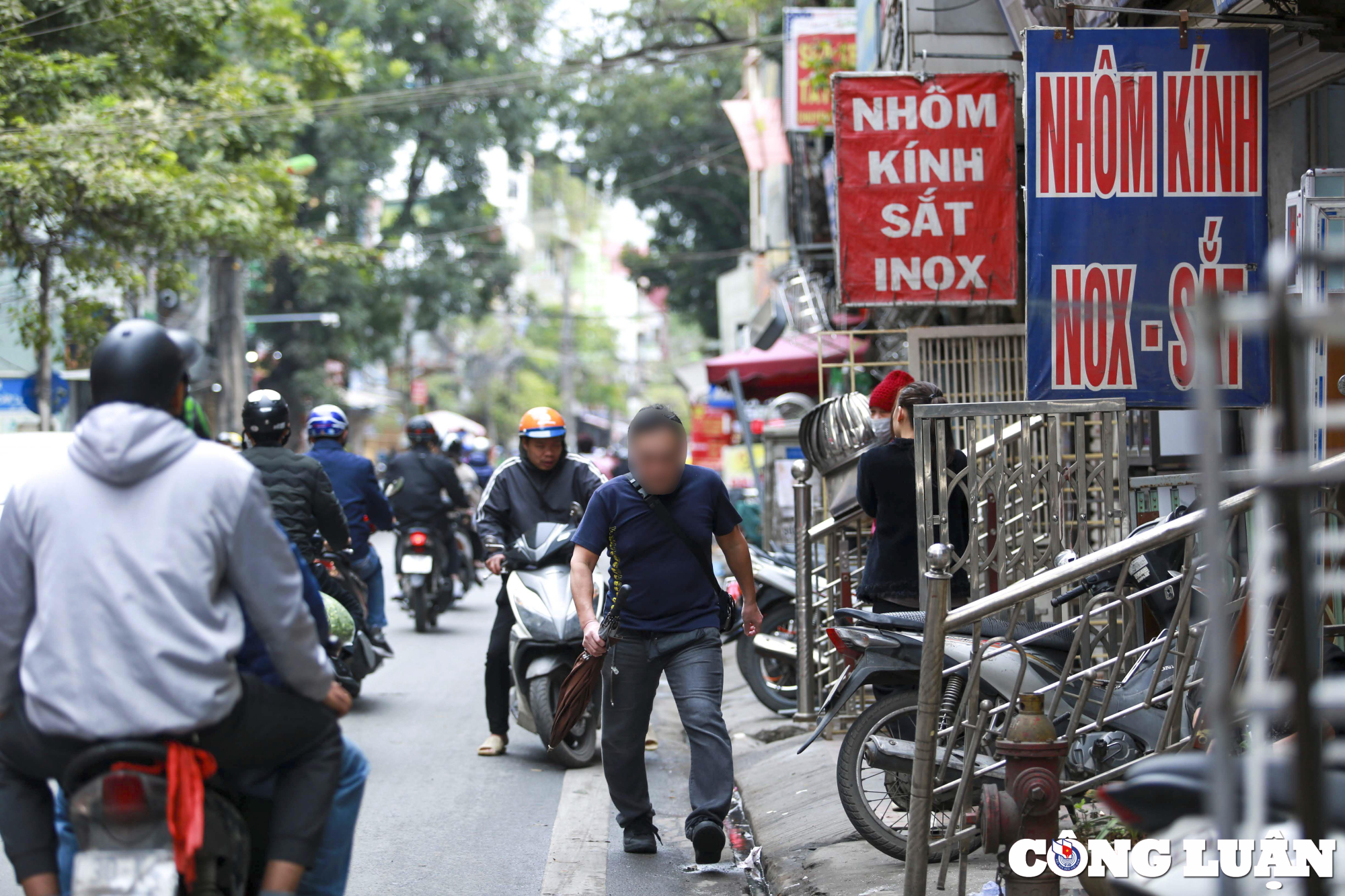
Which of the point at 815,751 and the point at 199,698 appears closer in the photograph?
the point at 199,698

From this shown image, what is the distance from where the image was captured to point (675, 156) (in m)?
30.6

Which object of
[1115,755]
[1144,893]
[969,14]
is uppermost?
[969,14]

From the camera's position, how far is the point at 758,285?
2544 centimetres

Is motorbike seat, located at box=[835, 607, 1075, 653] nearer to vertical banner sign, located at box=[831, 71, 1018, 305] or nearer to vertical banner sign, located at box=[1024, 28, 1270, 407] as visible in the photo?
vertical banner sign, located at box=[1024, 28, 1270, 407]

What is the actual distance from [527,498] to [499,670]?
0.96 metres

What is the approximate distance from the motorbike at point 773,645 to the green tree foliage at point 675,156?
2140cm

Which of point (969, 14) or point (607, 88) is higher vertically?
point (607, 88)

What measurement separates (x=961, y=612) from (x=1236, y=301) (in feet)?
6.37

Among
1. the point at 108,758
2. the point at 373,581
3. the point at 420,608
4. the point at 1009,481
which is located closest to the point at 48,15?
the point at 420,608

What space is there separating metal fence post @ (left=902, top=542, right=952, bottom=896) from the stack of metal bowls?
422cm

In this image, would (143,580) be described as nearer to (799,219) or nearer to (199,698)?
(199,698)

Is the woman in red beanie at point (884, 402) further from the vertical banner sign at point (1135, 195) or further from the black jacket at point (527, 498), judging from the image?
the black jacket at point (527, 498)

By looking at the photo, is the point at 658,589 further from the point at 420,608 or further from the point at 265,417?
the point at 420,608

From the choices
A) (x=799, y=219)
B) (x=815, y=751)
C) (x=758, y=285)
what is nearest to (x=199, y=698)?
(x=815, y=751)
